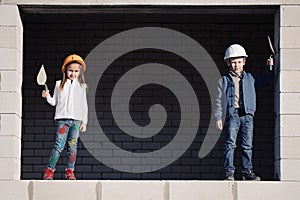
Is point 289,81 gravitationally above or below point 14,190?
above

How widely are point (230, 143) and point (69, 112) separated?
1.66 metres

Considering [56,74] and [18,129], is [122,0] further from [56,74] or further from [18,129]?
[56,74]

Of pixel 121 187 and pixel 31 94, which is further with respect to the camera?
pixel 31 94

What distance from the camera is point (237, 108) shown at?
361 inches

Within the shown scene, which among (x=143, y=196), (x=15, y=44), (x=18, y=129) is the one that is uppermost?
(x=15, y=44)

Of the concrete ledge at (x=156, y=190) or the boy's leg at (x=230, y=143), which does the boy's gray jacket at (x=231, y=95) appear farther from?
the concrete ledge at (x=156, y=190)

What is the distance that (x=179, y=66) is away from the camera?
11602 mm

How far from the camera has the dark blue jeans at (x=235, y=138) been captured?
29.7 ft

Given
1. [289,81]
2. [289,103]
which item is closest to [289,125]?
[289,103]

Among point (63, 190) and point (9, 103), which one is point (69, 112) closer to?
point (9, 103)

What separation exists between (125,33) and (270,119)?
2.16 m

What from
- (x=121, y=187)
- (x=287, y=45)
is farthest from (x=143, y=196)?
(x=287, y=45)

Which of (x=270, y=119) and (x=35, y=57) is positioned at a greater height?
(x=35, y=57)

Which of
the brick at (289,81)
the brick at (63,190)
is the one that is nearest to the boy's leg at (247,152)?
the brick at (289,81)
